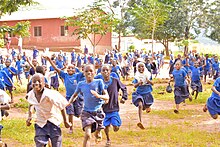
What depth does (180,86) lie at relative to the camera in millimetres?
11664

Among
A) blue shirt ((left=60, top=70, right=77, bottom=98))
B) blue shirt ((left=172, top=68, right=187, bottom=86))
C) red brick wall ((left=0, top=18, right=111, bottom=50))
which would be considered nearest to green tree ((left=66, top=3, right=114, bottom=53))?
blue shirt ((left=172, top=68, right=187, bottom=86))

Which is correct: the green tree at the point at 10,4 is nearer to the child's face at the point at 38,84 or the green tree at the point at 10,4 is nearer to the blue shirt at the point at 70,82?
the blue shirt at the point at 70,82

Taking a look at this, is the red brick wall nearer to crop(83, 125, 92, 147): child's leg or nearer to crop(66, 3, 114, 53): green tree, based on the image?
crop(66, 3, 114, 53): green tree

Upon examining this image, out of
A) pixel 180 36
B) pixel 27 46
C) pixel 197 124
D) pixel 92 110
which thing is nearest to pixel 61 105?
pixel 92 110

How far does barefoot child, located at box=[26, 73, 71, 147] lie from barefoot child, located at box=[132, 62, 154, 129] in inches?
142

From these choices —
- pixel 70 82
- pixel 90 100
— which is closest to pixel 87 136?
Result: pixel 90 100

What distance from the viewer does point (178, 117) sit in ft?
35.9

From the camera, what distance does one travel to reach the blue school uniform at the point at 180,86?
1153cm

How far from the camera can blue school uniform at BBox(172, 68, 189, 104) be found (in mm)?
11528

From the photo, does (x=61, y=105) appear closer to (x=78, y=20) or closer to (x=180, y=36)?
(x=78, y=20)

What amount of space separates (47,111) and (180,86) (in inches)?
270

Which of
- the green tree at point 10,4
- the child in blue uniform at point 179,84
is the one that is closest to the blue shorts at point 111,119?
the child in blue uniform at point 179,84

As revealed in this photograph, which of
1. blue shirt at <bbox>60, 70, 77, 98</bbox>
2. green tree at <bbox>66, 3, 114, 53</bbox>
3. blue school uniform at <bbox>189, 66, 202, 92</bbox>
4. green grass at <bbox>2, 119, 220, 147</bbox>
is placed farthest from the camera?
green tree at <bbox>66, 3, 114, 53</bbox>

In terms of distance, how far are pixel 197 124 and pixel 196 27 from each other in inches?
1397
